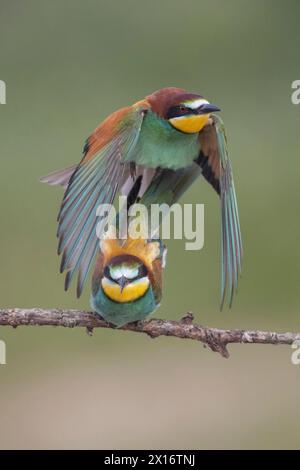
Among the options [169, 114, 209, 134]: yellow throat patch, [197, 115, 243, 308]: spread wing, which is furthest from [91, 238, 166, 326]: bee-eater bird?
[169, 114, 209, 134]: yellow throat patch

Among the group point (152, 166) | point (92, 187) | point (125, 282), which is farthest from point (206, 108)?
point (125, 282)

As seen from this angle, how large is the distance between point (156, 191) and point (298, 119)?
13.6 ft

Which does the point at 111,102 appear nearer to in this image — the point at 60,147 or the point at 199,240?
the point at 60,147

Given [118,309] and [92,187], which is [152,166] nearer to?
[92,187]

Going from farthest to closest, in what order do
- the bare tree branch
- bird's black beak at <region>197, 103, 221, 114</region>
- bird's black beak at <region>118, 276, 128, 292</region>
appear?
bird's black beak at <region>197, 103, 221, 114</region>, bird's black beak at <region>118, 276, 128, 292</region>, the bare tree branch

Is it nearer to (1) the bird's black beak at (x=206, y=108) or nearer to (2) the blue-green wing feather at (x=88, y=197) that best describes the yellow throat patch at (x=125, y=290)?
(2) the blue-green wing feather at (x=88, y=197)

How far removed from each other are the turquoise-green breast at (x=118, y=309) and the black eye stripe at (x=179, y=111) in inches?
16.5

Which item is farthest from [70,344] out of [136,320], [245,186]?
[136,320]

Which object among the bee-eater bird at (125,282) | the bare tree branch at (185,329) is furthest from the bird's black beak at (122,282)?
the bare tree branch at (185,329)

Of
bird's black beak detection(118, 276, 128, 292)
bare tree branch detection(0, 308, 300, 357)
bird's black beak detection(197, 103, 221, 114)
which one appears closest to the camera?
bare tree branch detection(0, 308, 300, 357)

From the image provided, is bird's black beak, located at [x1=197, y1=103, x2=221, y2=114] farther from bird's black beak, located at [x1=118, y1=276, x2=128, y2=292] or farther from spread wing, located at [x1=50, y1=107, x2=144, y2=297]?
bird's black beak, located at [x1=118, y1=276, x2=128, y2=292]

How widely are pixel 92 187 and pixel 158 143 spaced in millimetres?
232

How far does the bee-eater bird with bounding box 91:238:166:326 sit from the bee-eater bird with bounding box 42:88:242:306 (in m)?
→ 0.06

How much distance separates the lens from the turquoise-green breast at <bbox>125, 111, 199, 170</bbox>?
9.18ft
